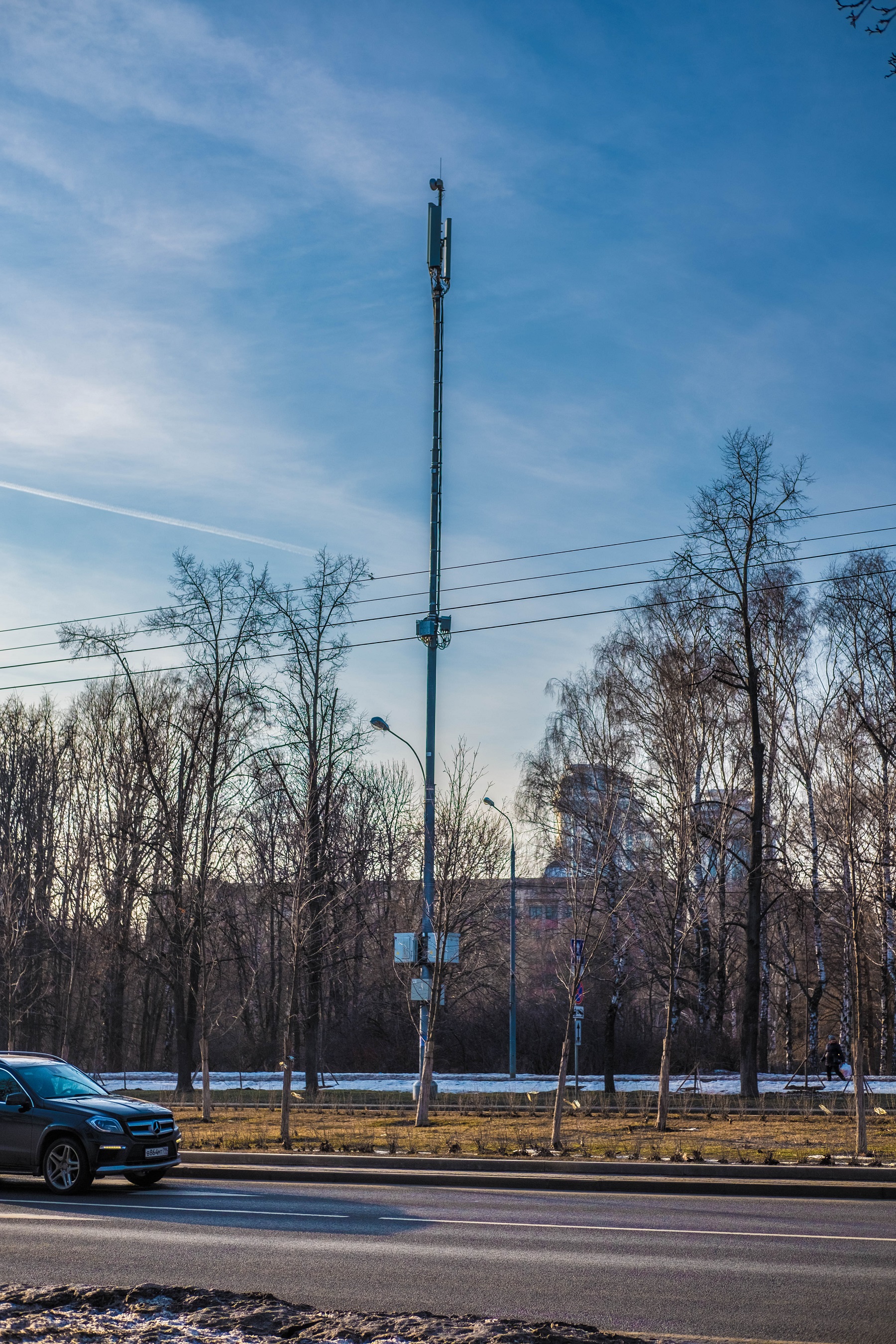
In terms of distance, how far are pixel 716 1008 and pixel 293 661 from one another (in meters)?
17.1

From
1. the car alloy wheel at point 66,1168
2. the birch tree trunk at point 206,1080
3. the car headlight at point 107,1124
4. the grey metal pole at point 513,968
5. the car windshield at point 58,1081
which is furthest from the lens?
the grey metal pole at point 513,968

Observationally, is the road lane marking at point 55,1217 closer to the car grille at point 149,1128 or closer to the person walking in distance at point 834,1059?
the car grille at point 149,1128

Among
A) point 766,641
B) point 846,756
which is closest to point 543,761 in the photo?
point 766,641

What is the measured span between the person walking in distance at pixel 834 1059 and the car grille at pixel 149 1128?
878 inches

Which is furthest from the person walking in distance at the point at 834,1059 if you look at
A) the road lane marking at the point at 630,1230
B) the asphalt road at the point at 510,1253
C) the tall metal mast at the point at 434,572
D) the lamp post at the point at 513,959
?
the road lane marking at the point at 630,1230

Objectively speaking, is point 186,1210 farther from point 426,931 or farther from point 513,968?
point 513,968

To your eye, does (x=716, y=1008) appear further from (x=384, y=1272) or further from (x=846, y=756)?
(x=384, y=1272)

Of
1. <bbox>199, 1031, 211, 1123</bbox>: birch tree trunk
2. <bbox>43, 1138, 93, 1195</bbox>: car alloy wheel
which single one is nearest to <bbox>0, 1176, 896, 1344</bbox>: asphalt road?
<bbox>43, 1138, 93, 1195</bbox>: car alloy wheel

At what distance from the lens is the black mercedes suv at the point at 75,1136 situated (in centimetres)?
1323

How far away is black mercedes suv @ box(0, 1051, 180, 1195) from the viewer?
43.4 feet

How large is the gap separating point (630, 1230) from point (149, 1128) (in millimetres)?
5888

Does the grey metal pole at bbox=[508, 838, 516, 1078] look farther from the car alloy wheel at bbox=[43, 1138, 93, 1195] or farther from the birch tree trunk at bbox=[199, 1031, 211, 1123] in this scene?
the car alloy wheel at bbox=[43, 1138, 93, 1195]

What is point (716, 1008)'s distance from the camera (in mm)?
37812

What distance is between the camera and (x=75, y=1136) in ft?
43.7
